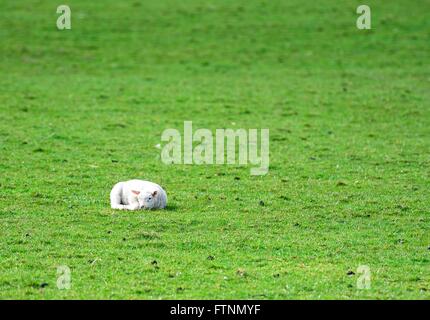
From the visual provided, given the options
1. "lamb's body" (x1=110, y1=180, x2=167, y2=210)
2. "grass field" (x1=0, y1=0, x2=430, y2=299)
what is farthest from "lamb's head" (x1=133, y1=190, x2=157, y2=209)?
"grass field" (x1=0, y1=0, x2=430, y2=299)

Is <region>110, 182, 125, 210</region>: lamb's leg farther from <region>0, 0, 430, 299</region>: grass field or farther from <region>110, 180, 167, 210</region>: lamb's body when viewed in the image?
<region>0, 0, 430, 299</region>: grass field

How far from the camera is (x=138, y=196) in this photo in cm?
1625

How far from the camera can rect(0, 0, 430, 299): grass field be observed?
13.4 m

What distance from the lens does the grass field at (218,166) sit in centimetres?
1336

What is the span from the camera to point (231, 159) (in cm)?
2153

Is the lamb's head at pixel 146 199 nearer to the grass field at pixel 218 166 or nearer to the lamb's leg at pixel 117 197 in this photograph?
the grass field at pixel 218 166

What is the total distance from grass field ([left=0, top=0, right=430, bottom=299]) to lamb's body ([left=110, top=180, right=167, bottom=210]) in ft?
0.76

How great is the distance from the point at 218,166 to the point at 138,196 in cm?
487

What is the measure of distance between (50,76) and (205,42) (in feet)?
26.0

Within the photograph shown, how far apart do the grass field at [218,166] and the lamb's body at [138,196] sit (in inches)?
9.2

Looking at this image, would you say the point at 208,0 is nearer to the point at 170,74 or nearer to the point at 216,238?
the point at 170,74

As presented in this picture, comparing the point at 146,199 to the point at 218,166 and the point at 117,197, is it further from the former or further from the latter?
the point at 218,166

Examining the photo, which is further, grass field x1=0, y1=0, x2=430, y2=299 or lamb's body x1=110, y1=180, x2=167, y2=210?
lamb's body x1=110, y1=180, x2=167, y2=210
